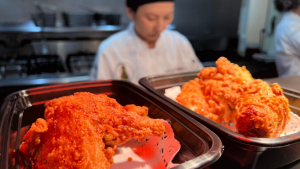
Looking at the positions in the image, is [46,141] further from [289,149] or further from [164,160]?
[289,149]

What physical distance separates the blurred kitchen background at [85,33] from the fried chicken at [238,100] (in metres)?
2.21

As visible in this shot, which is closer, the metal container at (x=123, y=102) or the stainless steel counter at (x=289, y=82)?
the metal container at (x=123, y=102)

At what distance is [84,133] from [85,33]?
3.24 meters

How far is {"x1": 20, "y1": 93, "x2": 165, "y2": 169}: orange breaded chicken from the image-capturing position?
569 millimetres

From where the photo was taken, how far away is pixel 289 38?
247 centimetres

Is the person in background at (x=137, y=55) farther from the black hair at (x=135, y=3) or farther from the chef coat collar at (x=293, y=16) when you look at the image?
the chef coat collar at (x=293, y=16)

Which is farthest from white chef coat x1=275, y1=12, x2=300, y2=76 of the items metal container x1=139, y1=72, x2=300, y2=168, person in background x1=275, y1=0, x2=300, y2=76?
metal container x1=139, y1=72, x2=300, y2=168

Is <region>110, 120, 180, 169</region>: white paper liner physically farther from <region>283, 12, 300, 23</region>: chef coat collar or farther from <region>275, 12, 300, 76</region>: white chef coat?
<region>283, 12, 300, 23</region>: chef coat collar

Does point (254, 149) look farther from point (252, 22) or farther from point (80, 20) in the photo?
point (252, 22)

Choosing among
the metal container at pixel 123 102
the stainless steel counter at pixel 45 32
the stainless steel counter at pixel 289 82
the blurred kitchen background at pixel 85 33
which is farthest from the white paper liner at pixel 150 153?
the stainless steel counter at pixel 45 32

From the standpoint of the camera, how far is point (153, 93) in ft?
3.31

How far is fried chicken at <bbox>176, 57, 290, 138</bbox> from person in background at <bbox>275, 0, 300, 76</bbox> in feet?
6.00

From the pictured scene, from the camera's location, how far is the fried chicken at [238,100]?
0.73 meters

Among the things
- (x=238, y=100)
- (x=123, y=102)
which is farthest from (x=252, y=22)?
(x=123, y=102)
